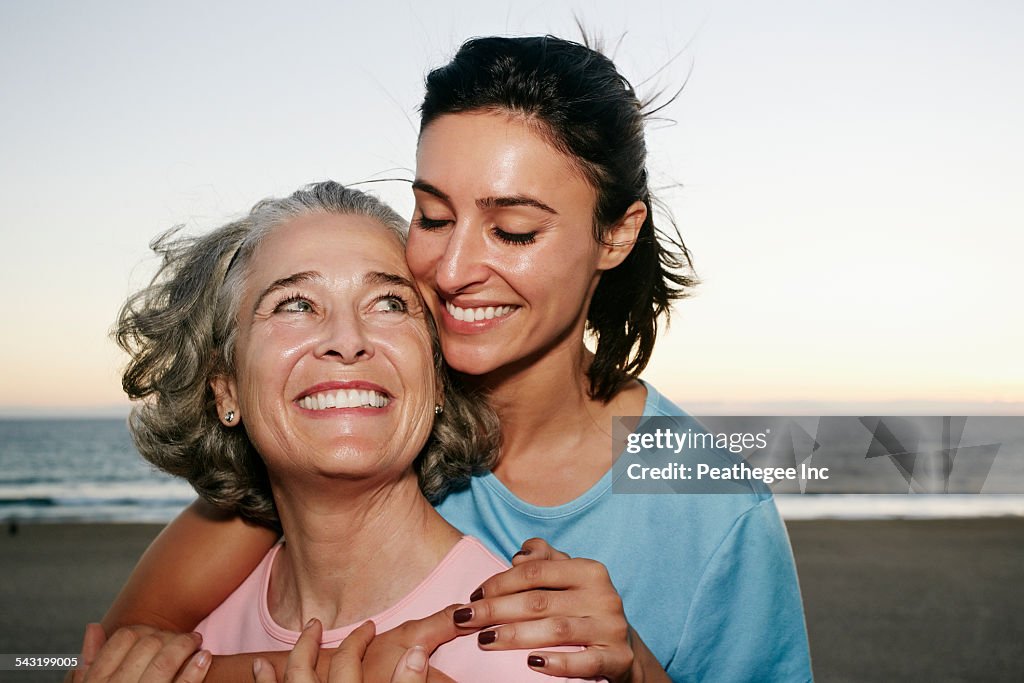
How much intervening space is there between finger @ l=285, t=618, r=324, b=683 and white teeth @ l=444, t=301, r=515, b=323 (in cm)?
86

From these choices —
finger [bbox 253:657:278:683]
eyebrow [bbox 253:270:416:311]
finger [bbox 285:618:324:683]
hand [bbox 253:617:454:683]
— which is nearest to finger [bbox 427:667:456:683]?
hand [bbox 253:617:454:683]

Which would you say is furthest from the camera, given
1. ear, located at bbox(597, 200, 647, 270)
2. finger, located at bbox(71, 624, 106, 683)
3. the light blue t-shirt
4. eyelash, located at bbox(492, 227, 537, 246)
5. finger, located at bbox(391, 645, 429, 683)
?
ear, located at bbox(597, 200, 647, 270)

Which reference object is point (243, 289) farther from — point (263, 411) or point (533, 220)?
point (533, 220)

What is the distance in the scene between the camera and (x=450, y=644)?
6.47ft

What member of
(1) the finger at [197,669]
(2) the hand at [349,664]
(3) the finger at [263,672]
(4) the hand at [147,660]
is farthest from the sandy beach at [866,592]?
(2) the hand at [349,664]

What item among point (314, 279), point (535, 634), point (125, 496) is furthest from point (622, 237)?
point (125, 496)

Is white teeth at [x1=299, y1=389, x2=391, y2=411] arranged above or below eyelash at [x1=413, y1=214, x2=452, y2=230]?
below

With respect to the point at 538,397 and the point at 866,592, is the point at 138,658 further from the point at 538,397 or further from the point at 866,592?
the point at 866,592

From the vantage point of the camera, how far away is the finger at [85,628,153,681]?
220 cm

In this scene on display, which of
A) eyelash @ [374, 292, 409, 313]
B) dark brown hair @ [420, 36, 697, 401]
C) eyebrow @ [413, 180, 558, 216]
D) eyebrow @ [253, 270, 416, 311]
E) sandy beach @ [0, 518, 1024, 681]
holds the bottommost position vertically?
sandy beach @ [0, 518, 1024, 681]

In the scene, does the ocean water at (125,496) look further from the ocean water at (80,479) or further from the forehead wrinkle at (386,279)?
the forehead wrinkle at (386,279)

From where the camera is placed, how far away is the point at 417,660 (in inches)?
74.1

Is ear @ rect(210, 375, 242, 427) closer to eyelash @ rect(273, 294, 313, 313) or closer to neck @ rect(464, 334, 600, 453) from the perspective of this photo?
eyelash @ rect(273, 294, 313, 313)

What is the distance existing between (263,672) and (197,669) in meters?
0.18
